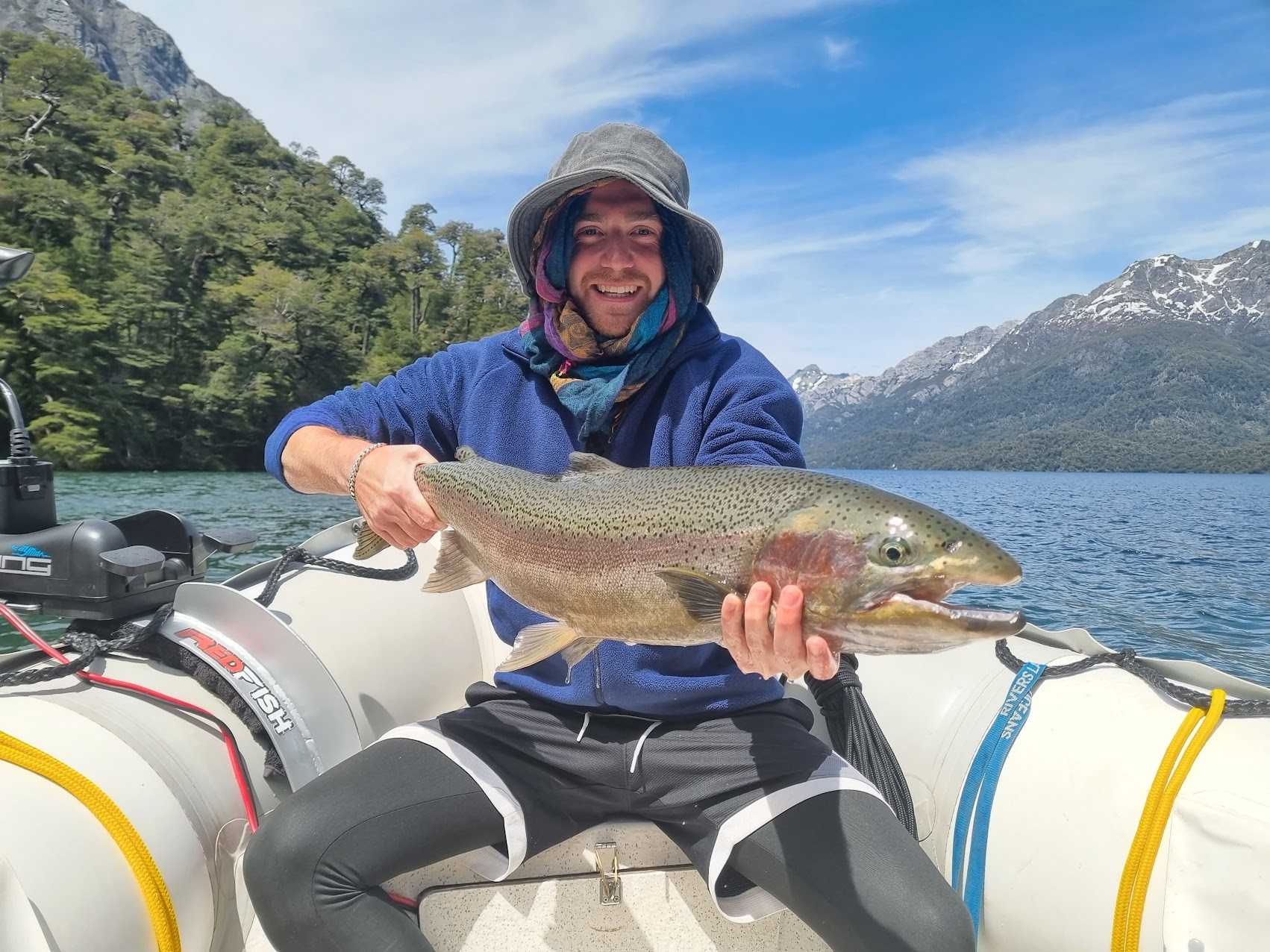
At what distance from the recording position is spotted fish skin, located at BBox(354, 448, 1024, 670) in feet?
7.54

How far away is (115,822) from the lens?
264 centimetres

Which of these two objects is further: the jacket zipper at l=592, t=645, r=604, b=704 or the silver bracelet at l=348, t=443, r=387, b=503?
the silver bracelet at l=348, t=443, r=387, b=503

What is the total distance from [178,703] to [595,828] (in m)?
1.76

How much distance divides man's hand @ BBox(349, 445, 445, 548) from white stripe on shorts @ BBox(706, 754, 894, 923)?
1.65 m

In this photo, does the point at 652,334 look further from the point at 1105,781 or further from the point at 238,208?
the point at 238,208

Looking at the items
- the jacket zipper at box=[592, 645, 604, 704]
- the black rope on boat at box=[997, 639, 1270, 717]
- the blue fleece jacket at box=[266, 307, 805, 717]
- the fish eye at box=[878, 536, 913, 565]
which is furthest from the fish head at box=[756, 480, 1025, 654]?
the black rope on boat at box=[997, 639, 1270, 717]

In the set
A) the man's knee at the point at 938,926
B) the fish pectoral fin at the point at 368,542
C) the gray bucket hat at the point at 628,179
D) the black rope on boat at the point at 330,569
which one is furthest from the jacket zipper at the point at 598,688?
the black rope on boat at the point at 330,569

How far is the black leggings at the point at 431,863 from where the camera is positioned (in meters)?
→ 2.60

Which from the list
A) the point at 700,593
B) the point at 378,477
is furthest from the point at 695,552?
the point at 378,477

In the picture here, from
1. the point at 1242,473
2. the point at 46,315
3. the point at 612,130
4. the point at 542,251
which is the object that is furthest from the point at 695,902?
the point at 1242,473

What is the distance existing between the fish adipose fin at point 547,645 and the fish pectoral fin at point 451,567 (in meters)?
0.52

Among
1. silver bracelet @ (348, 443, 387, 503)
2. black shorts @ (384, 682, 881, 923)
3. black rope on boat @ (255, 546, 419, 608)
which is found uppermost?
silver bracelet @ (348, 443, 387, 503)

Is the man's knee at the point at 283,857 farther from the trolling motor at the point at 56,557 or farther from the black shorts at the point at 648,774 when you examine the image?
the trolling motor at the point at 56,557

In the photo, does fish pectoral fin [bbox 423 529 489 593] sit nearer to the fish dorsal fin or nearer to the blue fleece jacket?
the blue fleece jacket
